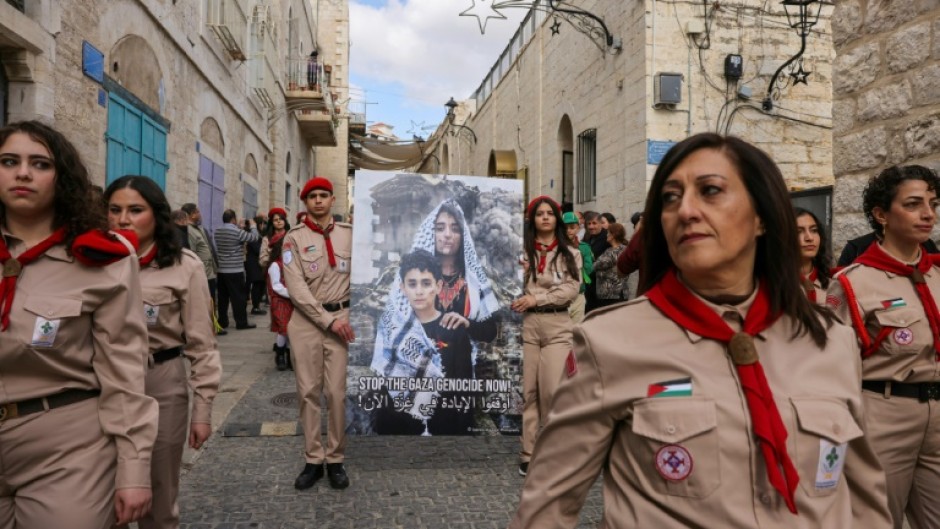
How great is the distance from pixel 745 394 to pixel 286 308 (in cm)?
665

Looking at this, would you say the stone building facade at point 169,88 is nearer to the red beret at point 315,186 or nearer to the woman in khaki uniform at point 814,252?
the red beret at point 315,186

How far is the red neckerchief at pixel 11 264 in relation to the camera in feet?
6.39

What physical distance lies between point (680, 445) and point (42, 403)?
183 cm

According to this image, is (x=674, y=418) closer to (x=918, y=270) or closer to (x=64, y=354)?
(x=64, y=354)

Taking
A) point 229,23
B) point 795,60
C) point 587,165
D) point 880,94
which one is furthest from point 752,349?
point 229,23

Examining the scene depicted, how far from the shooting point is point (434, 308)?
4.99m

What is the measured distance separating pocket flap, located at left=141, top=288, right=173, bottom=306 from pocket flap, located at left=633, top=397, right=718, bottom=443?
91.8 inches

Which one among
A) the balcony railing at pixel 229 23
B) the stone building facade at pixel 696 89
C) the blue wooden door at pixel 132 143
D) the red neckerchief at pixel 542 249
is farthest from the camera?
the balcony railing at pixel 229 23

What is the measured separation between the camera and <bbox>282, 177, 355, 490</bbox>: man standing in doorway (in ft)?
14.6

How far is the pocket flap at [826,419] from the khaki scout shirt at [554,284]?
343cm

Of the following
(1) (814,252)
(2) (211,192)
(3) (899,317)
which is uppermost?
(2) (211,192)

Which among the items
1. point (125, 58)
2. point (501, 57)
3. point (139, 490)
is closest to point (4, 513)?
point (139, 490)

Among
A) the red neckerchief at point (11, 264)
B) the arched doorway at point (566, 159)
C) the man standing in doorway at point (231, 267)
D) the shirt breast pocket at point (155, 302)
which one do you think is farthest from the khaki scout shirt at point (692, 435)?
the arched doorway at point (566, 159)

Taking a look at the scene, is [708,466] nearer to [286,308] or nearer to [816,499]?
[816,499]
